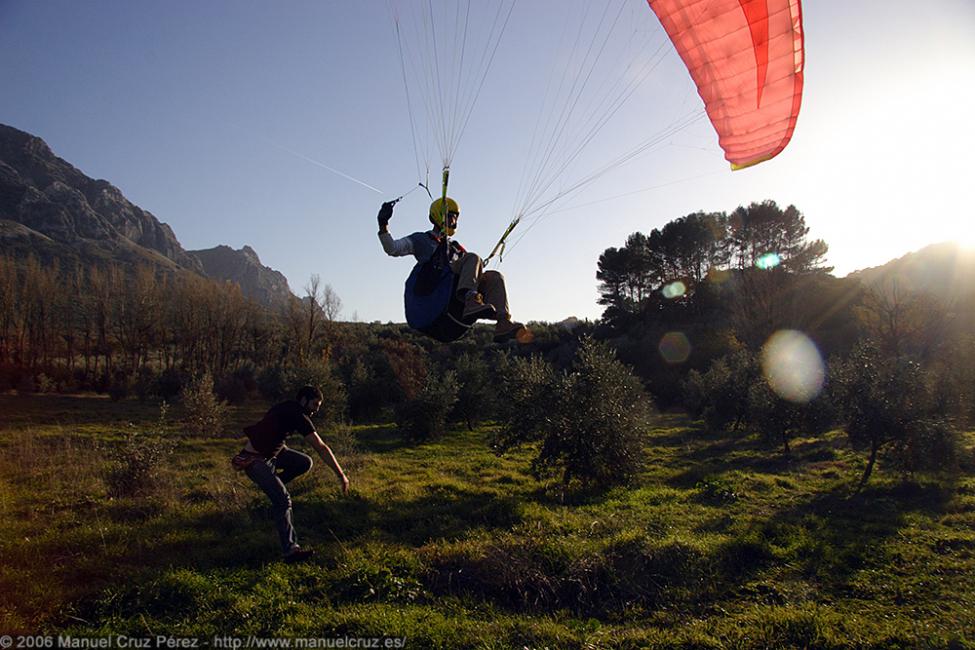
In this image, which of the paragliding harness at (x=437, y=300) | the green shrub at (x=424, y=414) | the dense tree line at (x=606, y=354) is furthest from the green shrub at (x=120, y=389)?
the paragliding harness at (x=437, y=300)

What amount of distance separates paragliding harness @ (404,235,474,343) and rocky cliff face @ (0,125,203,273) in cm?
12309

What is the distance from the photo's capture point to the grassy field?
4934mm

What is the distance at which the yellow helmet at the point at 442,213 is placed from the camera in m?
5.92

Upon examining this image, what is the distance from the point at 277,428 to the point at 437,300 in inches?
87.1

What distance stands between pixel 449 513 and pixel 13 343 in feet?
161

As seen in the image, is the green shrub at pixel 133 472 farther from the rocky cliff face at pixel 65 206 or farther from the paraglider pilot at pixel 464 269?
the rocky cliff face at pixel 65 206

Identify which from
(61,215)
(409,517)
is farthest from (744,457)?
(61,215)

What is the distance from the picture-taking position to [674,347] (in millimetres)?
45938

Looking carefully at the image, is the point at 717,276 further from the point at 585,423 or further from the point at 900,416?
the point at 585,423

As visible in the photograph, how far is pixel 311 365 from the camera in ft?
73.3

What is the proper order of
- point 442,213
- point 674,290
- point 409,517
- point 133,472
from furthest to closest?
1. point 674,290
2. point 133,472
3. point 409,517
4. point 442,213

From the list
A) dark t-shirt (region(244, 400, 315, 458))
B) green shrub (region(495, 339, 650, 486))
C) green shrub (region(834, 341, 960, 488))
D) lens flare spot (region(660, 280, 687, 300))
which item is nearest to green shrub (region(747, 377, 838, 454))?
green shrub (region(834, 341, 960, 488))

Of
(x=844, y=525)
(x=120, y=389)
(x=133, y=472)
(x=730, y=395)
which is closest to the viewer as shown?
(x=133, y=472)

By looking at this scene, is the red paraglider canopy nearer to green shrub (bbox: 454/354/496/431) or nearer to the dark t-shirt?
the dark t-shirt
